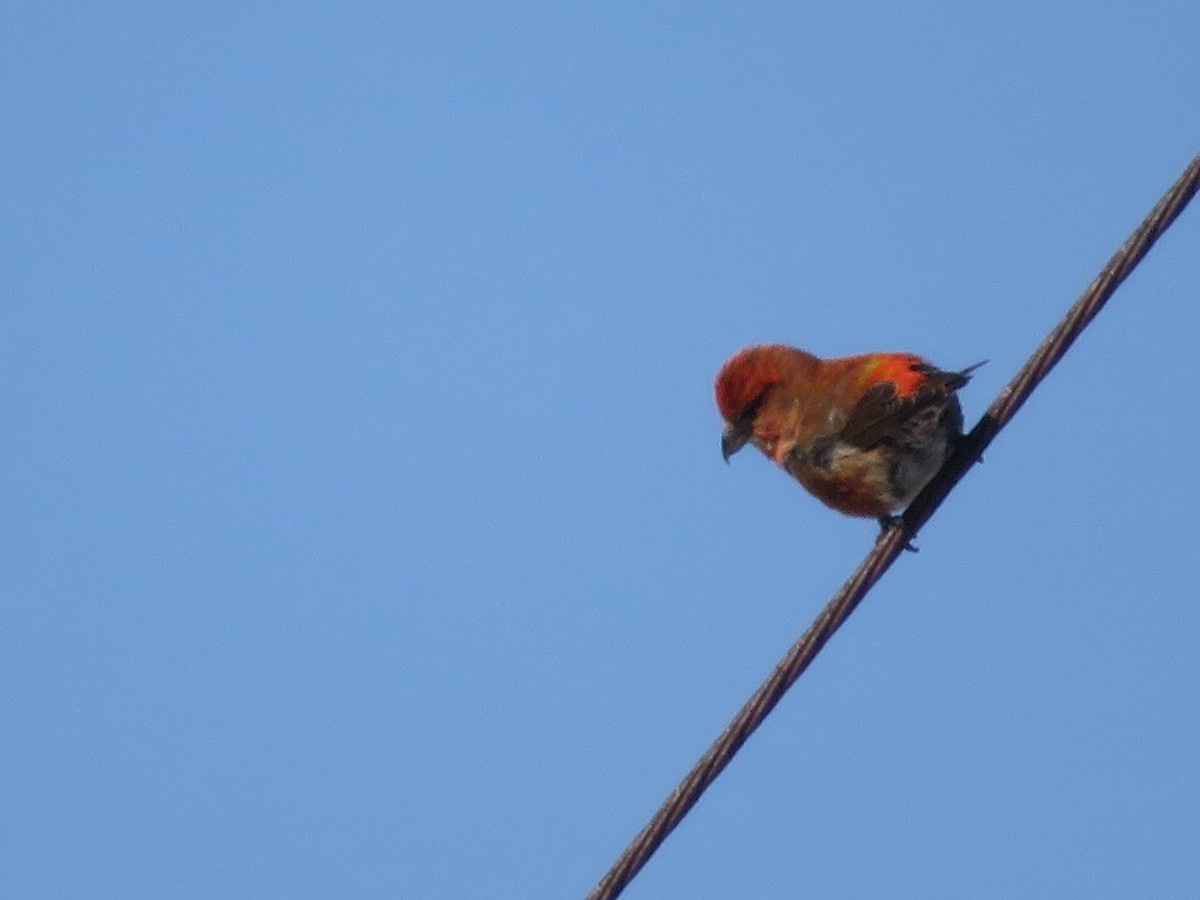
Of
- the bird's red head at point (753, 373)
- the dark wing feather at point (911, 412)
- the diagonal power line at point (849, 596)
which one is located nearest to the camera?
the diagonal power line at point (849, 596)

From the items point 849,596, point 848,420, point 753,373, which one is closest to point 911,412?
point 848,420

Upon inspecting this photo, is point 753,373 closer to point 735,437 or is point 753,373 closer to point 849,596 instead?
point 735,437

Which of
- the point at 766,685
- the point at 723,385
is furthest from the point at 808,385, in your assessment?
the point at 766,685

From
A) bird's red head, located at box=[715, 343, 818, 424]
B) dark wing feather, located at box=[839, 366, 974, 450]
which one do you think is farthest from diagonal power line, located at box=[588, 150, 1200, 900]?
bird's red head, located at box=[715, 343, 818, 424]

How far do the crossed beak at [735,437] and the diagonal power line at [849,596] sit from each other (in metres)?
3.23

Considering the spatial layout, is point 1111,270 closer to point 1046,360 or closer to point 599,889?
point 1046,360

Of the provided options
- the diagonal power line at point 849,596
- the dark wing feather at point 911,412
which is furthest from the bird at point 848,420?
the diagonal power line at point 849,596

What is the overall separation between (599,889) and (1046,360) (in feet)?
6.55

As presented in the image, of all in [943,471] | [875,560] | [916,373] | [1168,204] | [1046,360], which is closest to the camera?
[1168,204]

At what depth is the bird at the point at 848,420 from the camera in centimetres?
728

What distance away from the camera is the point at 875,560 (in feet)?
16.6

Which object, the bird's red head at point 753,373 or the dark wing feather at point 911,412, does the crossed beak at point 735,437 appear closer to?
the bird's red head at point 753,373

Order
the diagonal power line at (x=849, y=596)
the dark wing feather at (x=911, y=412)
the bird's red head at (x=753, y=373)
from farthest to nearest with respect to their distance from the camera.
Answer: the bird's red head at (x=753, y=373)
the dark wing feather at (x=911, y=412)
the diagonal power line at (x=849, y=596)

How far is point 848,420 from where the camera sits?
25.1 ft
